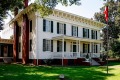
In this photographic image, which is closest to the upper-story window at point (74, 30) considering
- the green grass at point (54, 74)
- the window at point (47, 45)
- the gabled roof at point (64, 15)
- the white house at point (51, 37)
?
the white house at point (51, 37)

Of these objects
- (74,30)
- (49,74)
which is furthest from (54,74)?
(74,30)

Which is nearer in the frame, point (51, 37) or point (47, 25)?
point (47, 25)

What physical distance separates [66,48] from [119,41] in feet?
38.2

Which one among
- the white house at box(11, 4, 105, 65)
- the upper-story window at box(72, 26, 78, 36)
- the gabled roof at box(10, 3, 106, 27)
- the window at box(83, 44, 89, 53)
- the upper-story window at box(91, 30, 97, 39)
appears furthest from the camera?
the upper-story window at box(91, 30, 97, 39)

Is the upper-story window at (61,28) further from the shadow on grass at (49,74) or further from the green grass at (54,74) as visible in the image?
the shadow on grass at (49,74)

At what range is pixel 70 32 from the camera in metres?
28.0

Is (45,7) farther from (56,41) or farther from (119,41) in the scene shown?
(119,41)

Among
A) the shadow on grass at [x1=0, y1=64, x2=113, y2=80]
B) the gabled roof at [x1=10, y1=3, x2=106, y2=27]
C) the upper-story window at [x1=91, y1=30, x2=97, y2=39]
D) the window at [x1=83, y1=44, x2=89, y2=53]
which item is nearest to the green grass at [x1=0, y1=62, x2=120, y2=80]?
the shadow on grass at [x1=0, y1=64, x2=113, y2=80]

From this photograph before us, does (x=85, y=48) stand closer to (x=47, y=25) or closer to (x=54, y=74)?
(x=47, y=25)

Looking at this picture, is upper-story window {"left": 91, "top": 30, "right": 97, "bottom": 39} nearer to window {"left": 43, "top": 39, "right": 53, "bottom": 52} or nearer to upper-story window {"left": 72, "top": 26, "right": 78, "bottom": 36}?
upper-story window {"left": 72, "top": 26, "right": 78, "bottom": 36}

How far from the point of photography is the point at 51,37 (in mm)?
25391

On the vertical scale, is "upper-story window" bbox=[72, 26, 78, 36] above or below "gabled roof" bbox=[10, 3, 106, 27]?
below

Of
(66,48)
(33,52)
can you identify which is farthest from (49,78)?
(66,48)

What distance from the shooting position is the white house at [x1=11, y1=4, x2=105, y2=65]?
24.2 metres
